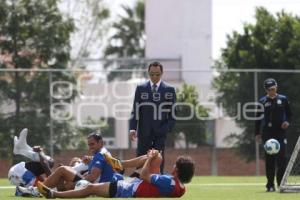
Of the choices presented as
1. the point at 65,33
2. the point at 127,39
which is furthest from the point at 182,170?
the point at 127,39

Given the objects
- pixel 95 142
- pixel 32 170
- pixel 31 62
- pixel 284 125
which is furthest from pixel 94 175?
pixel 31 62

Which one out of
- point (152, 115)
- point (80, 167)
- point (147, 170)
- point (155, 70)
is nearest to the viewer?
point (147, 170)

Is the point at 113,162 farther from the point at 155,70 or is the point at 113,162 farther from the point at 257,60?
the point at 257,60

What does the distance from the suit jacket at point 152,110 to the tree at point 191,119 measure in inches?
472

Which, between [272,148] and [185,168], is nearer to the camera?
[185,168]

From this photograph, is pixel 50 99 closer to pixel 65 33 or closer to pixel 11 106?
pixel 11 106

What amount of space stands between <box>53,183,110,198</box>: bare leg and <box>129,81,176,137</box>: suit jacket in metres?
2.40

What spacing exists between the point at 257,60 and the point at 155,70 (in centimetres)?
1718

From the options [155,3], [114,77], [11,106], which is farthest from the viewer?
[155,3]

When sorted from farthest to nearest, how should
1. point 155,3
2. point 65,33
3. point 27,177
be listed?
point 155,3 < point 65,33 < point 27,177

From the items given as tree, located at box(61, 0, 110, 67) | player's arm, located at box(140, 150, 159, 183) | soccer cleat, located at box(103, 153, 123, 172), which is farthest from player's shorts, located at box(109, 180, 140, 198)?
tree, located at box(61, 0, 110, 67)

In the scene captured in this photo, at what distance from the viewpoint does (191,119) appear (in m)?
28.1

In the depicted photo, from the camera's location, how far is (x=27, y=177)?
15125mm

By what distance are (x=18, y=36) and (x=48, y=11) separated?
188 cm
